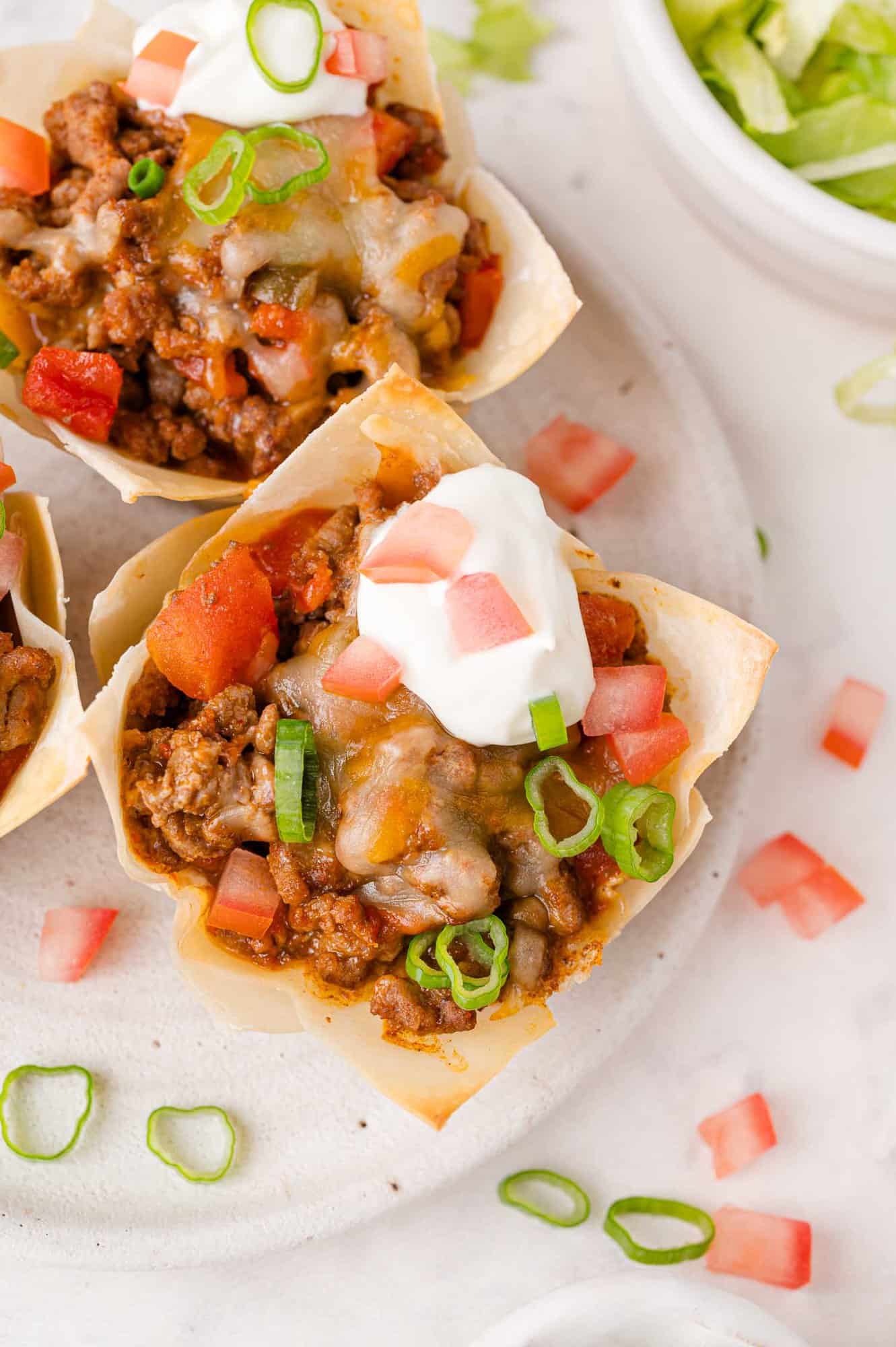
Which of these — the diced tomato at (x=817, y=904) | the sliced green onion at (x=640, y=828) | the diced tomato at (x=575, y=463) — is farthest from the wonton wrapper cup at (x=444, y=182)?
the diced tomato at (x=817, y=904)

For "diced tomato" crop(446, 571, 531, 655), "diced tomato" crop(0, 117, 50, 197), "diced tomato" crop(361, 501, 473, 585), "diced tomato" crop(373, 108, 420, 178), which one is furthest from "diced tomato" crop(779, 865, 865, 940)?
"diced tomato" crop(0, 117, 50, 197)

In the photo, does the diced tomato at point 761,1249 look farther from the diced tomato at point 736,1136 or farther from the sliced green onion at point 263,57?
the sliced green onion at point 263,57

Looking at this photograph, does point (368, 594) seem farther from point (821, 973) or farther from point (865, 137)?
point (865, 137)

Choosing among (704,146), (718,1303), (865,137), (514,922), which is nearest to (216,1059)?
(514,922)

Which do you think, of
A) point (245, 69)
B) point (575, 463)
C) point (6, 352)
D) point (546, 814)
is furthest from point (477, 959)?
point (245, 69)

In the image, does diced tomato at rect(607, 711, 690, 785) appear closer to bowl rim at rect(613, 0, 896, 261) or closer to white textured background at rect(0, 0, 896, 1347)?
white textured background at rect(0, 0, 896, 1347)

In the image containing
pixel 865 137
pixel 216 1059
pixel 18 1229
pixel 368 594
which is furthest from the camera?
pixel 865 137
